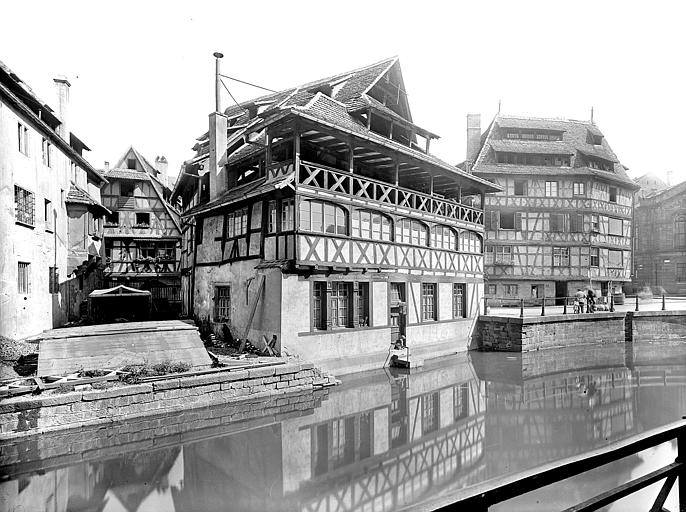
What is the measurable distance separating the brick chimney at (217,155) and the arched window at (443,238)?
8.61m

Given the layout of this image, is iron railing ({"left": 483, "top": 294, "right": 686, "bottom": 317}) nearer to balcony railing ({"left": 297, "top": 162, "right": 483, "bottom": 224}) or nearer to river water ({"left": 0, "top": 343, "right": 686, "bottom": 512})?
balcony railing ({"left": 297, "top": 162, "right": 483, "bottom": 224})

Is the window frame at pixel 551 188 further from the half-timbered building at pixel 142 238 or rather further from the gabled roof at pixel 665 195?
the half-timbered building at pixel 142 238

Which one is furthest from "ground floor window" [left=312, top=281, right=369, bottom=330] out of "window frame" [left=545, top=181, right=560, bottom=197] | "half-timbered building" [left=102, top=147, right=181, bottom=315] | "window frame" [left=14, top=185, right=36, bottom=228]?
"window frame" [left=545, top=181, right=560, bottom=197]

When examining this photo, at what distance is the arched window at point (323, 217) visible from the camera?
13656 mm

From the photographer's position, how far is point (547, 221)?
29406 mm

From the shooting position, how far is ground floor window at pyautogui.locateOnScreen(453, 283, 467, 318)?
1977 centimetres

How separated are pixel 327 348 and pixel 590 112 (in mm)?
30767

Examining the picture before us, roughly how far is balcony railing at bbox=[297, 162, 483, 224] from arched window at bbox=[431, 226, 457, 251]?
56 centimetres

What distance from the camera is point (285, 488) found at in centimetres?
747

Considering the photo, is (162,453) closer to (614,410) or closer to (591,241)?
(614,410)

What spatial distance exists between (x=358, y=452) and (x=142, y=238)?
927 inches

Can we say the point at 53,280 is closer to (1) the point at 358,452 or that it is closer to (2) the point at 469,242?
(1) the point at 358,452

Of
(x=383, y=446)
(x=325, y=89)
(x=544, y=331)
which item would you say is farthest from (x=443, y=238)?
(x=383, y=446)

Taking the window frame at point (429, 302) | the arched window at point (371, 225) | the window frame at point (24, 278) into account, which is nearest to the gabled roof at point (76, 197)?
the window frame at point (24, 278)
